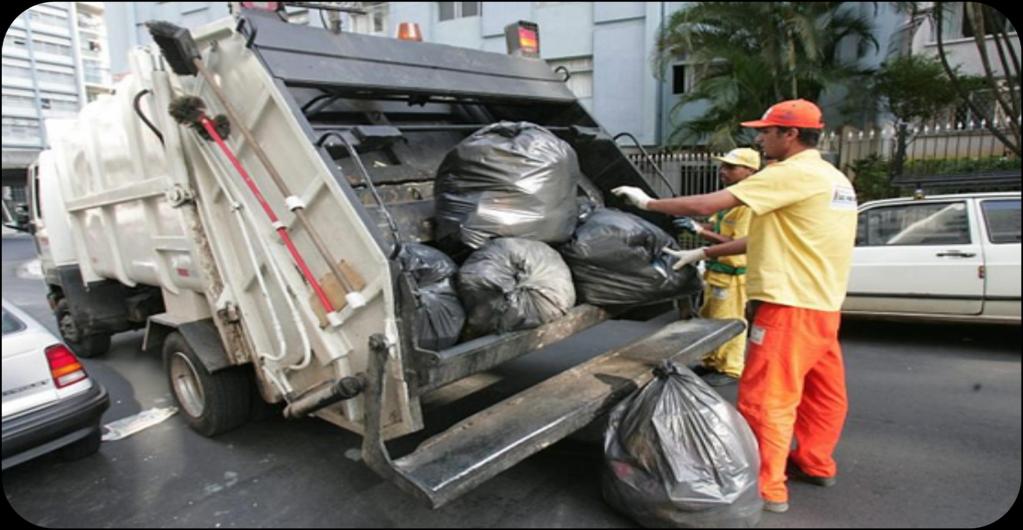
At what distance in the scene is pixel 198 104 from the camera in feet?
9.73

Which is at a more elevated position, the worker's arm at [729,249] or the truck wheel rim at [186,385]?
the worker's arm at [729,249]

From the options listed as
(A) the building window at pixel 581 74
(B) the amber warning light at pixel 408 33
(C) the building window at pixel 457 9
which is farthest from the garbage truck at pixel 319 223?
(C) the building window at pixel 457 9

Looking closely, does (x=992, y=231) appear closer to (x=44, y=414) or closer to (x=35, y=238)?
(x=44, y=414)

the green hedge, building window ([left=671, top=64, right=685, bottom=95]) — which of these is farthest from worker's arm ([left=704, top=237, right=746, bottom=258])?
building window ([left=671, top=64, right=685, bottom=95])

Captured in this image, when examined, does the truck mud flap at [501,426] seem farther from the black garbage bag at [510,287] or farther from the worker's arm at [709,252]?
the worker's arm at [709,252]

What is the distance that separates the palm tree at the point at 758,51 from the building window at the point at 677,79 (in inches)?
→ 78.5

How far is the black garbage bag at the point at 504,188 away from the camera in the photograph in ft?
9.56

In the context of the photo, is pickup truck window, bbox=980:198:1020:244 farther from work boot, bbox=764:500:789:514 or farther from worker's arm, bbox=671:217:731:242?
work boot, bbox=764:500:789:514

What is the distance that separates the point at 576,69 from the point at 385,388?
12173mm

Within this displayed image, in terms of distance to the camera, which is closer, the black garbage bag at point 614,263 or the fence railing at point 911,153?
the black garbage bag at point 614,263

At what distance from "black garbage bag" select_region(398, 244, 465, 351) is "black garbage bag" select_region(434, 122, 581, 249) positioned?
9.0 inches

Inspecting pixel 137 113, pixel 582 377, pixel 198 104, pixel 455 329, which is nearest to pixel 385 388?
pixel 455 329

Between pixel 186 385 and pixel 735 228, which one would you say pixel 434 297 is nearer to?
pixel 186 385

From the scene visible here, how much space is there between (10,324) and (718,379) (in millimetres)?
4046
